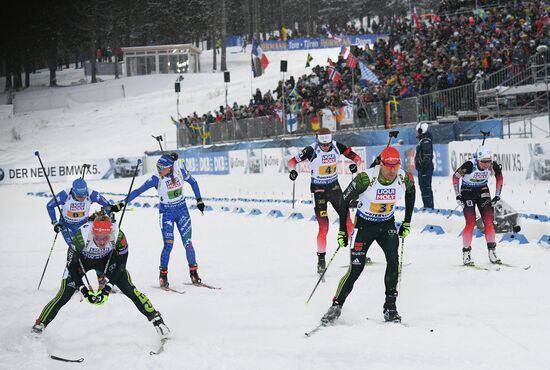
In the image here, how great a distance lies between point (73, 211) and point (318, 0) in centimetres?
9492

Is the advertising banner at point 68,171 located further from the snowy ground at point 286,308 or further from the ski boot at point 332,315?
the ski boot at point 332,315

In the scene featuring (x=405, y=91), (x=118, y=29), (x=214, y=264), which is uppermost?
(x=118, y=29)

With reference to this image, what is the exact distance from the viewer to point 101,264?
27.2 feet

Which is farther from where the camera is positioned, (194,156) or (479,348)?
(194,156)

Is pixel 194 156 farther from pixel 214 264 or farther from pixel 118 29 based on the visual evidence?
pixel 118 29

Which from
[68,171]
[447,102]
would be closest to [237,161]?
[447,102]

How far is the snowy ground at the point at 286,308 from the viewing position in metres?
7.17

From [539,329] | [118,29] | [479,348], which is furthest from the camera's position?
[118,29]

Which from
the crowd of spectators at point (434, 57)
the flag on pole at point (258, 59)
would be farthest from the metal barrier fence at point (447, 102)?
the flag on pole at point (258, 59)

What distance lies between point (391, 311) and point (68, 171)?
125 ft

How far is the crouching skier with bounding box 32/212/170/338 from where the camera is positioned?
8.03m

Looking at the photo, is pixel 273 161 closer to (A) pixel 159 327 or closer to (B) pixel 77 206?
(B) pixel 77 206

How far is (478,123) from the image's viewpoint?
23.7 metres

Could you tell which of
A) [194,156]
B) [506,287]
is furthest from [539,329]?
[194,156]
